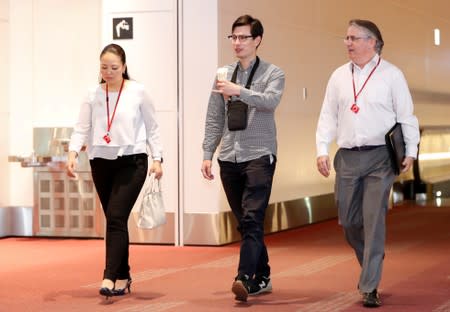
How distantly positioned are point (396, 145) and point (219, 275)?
2.17 meters

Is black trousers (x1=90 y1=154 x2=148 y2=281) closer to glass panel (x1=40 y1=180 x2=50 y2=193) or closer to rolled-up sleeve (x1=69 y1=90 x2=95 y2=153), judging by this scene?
rolled-up sleeve (x1=69 y1=90 x2=95 y2=153)

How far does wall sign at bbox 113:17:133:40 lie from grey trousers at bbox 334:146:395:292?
13.6 feet

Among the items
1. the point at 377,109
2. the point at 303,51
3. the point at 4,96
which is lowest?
the point at 377,109

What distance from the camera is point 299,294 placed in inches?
248

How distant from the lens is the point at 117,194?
6.17m

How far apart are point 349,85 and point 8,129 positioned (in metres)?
5.45

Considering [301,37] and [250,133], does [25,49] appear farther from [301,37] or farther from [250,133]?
[250,133]

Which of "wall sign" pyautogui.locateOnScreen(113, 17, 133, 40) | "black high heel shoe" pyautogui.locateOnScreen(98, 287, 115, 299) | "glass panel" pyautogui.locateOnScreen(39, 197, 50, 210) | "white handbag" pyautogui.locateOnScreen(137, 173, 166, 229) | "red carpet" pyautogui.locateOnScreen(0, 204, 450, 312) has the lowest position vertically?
"red carpet" pyautogui.locateOnScreen(0, 204, 450, 312)

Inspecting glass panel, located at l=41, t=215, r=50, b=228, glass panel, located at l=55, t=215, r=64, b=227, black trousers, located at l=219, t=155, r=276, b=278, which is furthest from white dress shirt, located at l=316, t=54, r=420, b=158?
glass panel, located at l=41, t=215, r=50, b=228

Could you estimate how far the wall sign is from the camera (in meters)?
9.55

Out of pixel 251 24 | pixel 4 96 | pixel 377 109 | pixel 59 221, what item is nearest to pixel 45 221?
pixel 59 221

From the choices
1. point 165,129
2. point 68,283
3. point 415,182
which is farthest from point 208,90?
point 415,182

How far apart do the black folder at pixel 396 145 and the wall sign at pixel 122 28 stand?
438cm

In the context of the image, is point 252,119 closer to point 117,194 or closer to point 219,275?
point 117,194
